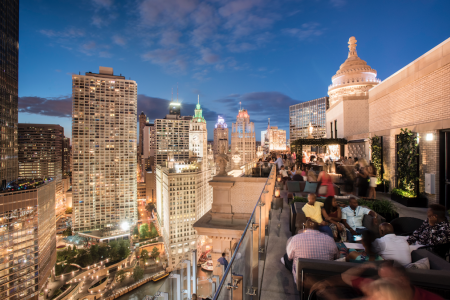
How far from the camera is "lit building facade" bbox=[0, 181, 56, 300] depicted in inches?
833

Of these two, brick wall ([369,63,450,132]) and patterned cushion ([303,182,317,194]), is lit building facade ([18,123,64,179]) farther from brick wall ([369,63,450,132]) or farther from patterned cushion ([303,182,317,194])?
brick wall ([369,63,450,132])

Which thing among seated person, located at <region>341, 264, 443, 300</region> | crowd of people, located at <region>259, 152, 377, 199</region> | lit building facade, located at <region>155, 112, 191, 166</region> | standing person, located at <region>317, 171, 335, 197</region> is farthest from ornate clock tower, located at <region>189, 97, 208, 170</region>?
seated person, located at <region>341, 264, 443, 300</region>

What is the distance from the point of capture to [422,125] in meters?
9.25

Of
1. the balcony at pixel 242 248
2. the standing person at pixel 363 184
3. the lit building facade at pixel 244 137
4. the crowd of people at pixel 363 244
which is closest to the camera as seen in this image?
the crowd of people at pixel 363 244

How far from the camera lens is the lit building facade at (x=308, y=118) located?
93.6 metres

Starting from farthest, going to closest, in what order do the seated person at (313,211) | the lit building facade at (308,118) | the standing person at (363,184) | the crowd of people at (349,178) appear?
1. the lit building facade at (308,118)
2. the standing person at (363,184)
3. the crowd of people at (349,178)
4. the seated person at (313,211)

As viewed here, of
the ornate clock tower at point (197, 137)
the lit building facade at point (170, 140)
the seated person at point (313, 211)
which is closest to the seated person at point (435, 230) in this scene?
the seated person at point (313, 211)

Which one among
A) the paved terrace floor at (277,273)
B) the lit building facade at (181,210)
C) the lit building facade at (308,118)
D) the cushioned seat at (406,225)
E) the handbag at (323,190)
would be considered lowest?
the lit building facade at (181,210)

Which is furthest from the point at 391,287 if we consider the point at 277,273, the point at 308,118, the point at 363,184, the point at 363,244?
the point at 308,118

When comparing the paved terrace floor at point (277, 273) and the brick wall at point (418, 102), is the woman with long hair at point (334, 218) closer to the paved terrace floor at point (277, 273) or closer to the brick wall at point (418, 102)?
the paved terrace floor at point (277, 273)

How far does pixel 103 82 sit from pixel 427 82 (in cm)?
6480

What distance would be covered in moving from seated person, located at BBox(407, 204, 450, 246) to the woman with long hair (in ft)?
4.06

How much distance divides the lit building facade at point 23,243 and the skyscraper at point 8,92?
14.7 m

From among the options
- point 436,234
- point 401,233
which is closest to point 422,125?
point 401,233
